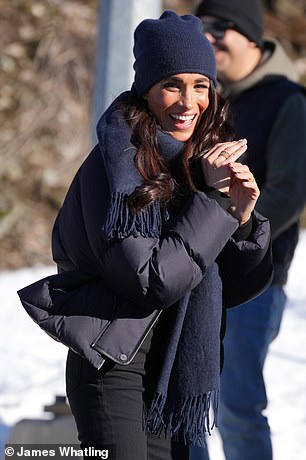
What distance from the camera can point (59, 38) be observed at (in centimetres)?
1072

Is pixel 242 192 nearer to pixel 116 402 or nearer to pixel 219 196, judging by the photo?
pixel 219 196

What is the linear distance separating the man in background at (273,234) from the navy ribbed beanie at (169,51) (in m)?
0.97

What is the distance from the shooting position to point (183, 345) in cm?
273

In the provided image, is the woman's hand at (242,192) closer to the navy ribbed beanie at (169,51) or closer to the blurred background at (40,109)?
the navy ribbed beanie at (169,51)

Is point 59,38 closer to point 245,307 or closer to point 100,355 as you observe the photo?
point 245,307

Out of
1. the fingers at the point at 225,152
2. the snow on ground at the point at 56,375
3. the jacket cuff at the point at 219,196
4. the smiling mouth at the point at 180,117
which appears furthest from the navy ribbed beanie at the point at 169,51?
the snow on ground at the point at 56,375

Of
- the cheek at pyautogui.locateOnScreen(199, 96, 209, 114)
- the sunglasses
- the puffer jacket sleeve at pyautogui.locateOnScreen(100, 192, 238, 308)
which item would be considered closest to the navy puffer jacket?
the puffer jacket sleeve at pyautogui.locateOnScreen(100, 192, 238, 308)

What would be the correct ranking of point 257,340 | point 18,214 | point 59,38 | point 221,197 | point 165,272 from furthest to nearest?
point 59,38 → point 18,214 → point 257,340 → point 221,197 → point 165,272

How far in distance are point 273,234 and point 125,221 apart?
141cm

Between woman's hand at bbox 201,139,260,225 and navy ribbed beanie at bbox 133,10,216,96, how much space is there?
0.91 ft

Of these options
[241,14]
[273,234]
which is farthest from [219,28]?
[273,234]

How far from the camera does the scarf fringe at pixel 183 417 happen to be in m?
2.67

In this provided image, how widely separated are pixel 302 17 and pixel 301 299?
590cm

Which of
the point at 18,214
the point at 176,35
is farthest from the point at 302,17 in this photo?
the point at 176,35
